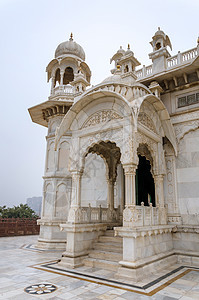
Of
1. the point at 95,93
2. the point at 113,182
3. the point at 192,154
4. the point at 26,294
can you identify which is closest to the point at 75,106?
the point at 95,93

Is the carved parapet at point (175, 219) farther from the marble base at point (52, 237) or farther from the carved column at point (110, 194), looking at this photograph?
the marble base at point (52, 237)

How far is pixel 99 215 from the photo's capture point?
8.58m

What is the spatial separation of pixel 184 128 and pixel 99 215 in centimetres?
462

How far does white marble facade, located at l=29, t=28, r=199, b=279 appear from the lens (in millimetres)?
6547

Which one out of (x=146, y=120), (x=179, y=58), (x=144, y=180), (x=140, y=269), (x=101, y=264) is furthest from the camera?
(x=144, y=180)

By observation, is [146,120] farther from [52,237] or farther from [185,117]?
[52,237]

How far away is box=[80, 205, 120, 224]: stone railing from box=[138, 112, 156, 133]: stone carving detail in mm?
3480

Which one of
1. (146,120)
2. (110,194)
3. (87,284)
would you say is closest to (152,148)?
(146,120)

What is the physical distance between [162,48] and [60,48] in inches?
260

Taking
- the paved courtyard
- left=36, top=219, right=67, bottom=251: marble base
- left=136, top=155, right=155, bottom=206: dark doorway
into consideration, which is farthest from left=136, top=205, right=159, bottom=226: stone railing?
left=36, top=219, right=67, bottom=251: marble base

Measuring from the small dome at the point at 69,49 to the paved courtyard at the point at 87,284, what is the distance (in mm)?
11232

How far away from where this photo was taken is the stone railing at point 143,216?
19.6 feet

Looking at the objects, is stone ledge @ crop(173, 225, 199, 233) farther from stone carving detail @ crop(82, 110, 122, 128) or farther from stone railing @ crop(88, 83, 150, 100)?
stone railing @ crop(88, 83, 150, 100)

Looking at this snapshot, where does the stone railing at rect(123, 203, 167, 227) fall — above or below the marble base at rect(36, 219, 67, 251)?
above
